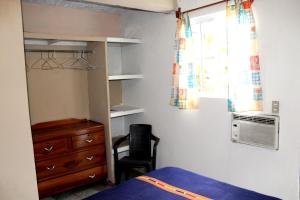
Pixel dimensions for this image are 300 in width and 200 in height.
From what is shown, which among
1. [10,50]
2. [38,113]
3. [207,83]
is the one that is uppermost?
[10,50]

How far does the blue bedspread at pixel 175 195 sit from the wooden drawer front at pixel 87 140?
47.9 inches

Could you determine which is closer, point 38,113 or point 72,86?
point 38,113

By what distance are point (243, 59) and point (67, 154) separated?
226cm

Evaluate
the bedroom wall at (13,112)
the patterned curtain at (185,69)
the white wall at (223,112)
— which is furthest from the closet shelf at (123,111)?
the bedroom wall at (13,112)

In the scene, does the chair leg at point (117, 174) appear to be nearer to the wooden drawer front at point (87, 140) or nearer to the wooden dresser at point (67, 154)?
the wooden dresser at point (67, 154)

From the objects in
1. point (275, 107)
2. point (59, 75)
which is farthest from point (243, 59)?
point (59, 75)

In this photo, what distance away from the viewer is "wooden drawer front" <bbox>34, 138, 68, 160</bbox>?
290cm

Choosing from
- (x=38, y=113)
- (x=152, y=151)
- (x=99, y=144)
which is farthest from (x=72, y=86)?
(x=152, y=151)

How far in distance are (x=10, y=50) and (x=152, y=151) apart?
85.8 inches

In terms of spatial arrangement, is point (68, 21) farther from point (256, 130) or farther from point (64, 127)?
point (256, 130)

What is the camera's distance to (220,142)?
2.80 m

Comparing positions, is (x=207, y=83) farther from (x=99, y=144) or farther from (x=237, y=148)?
(x=99, y=144)

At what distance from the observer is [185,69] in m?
2.91

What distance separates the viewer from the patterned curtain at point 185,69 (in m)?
2.88
